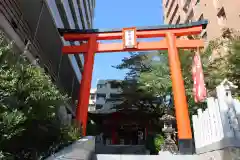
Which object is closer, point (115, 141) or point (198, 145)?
point (198, 145)

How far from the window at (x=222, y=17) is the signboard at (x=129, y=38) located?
8.16 metres

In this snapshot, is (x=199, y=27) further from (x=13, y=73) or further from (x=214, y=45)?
(x=13, y=73)

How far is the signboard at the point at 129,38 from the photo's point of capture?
11.5 metres

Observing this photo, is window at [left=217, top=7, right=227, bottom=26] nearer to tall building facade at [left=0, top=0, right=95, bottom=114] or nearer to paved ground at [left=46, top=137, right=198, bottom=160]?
tall building facade at [left=0, top=0, right=95, bottom=114]

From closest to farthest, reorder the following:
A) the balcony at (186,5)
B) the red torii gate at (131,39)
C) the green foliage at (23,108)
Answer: the green foliage at (23,108)
the red torii gate at (131,39)
the balcony at (186,5)

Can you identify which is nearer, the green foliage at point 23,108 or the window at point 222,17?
the green foliage at point 23,108

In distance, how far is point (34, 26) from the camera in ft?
34.1

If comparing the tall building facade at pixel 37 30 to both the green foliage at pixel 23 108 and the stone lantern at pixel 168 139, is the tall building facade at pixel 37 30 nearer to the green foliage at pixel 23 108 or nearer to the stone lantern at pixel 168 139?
the green foliage at pixel 23 108

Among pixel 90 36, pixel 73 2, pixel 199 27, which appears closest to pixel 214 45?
pixel 199 27

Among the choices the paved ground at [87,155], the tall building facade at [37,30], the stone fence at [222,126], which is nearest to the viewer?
the stone fence at [222,126]

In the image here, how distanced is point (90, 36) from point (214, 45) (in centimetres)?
733

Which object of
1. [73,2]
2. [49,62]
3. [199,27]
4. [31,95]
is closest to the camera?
[31,95]

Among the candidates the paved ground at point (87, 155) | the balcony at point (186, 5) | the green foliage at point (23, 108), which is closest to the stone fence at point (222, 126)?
the paved ground at point (87, 155)

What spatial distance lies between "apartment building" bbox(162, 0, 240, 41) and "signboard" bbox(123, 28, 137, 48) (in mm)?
5249
